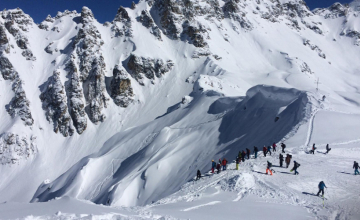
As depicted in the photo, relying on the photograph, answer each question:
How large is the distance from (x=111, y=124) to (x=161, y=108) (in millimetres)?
15065

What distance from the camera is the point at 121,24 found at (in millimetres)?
102750

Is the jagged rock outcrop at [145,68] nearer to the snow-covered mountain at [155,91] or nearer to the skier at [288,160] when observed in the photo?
the snow-covered mountain at [155,91]

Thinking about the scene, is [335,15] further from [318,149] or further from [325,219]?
[325,219]

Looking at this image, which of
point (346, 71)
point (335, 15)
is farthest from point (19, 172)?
point (335, 15)

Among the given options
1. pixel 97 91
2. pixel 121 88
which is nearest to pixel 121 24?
pixel 121 88

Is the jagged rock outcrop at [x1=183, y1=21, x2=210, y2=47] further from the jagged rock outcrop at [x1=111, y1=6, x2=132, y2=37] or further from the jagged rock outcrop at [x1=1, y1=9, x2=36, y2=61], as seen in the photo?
the jagged rock outcrop at [x1=1, y1=9, x2=36, y2=61]

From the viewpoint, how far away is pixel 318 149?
72.7 ft

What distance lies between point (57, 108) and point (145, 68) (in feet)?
95.3

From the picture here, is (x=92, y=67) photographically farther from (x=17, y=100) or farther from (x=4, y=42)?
(x=4, y=42)

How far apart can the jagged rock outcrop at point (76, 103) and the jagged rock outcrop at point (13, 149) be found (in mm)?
13107

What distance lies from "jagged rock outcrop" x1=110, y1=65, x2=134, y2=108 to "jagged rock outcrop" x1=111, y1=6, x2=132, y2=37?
20.4 m

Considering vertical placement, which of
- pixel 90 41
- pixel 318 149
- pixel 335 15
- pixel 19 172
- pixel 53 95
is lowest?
pixel 19 172

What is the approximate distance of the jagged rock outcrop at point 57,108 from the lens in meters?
77.9

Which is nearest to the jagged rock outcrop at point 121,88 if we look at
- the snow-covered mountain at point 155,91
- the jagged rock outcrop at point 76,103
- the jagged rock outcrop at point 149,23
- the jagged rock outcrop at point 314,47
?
the snow-covered mountain at point 155,91
